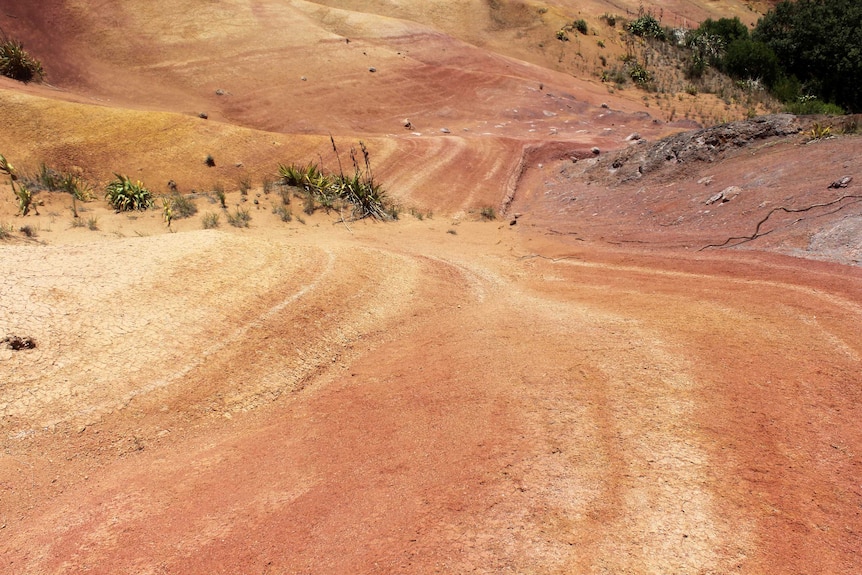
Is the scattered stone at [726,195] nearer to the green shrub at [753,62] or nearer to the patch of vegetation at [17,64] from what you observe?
the patch of vegetation at [17,64]

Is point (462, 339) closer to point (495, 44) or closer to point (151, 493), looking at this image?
point (151, 493)

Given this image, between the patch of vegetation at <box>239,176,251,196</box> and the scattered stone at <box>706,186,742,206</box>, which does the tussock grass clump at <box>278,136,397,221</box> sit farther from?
the scattered stone at <box>706,186,742,206</box>

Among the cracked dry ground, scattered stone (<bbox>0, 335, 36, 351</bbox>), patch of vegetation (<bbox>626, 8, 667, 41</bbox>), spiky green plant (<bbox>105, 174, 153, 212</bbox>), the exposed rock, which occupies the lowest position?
the cracked dry ground

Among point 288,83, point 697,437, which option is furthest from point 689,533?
point 288,83

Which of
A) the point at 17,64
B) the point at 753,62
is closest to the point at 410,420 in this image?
the point at 17,64

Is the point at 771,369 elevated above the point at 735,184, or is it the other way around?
the point at 735,184

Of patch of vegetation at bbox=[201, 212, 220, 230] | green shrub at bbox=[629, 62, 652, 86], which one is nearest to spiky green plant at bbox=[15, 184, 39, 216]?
patch of vegetation at bbox=[201, 212, 220, 230]

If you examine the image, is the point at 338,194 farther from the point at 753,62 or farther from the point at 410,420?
the point at 753,62
